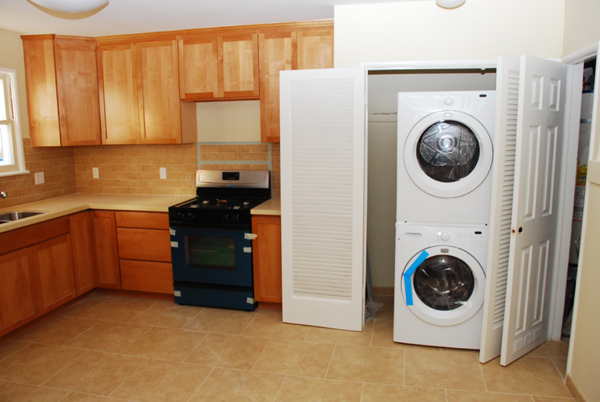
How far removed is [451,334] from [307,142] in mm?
1620

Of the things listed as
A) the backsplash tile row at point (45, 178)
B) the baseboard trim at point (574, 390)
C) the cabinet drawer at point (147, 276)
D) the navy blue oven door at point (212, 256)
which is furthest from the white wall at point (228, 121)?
the baseboard trim at point (574, 390)

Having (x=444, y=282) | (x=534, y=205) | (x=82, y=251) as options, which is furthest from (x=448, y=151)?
(x=82, y=251)

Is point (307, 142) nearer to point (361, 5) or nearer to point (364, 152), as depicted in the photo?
point (364, 152)

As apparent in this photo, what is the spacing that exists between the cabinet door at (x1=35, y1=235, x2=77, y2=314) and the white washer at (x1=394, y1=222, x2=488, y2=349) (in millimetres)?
2622

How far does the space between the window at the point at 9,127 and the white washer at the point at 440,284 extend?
3274mm

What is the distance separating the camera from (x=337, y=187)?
10.3 ft

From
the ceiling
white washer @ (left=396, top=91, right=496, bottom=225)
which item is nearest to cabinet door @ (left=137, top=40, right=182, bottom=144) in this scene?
the ceiling

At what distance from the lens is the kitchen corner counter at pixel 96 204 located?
360 centimetres

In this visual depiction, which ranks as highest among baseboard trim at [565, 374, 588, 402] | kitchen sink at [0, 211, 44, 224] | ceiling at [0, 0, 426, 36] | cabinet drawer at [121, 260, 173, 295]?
ceiling at [0, 0, 426, 36]

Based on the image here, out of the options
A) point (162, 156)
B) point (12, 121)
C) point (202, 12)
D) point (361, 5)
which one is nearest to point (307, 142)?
point (361, 5)

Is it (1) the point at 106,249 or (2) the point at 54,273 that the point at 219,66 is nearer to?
(1) the point at 106,249

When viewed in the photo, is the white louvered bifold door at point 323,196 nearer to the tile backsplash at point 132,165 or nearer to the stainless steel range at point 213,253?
the stainless steel range at point 213,253

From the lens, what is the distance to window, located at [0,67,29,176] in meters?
3.78

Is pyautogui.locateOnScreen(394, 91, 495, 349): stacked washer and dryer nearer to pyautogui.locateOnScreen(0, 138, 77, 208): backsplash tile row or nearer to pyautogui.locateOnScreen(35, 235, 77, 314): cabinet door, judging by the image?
pyautogui.locateOnScreen(35, 235, 77, 314): cabinet door
